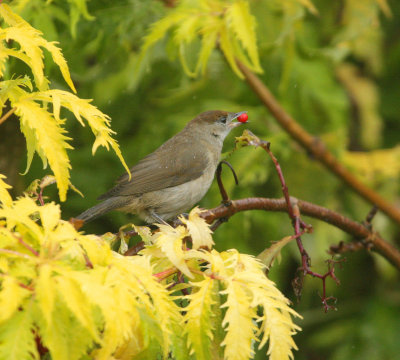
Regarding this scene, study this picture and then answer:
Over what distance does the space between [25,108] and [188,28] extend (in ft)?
5.33

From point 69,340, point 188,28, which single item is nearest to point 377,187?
point 188,28

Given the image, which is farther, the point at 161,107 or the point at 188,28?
the point at 161,107

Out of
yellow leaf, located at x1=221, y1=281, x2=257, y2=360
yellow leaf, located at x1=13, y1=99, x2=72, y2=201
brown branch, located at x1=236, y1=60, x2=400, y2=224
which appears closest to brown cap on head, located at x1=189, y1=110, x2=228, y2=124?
brown branch, located at x1=236, y1=60, x2=400, y2=224

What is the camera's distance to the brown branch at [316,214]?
2.71 meters

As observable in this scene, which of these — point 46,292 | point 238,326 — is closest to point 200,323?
point 238,326

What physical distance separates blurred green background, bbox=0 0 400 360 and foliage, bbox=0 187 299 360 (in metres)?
2.34

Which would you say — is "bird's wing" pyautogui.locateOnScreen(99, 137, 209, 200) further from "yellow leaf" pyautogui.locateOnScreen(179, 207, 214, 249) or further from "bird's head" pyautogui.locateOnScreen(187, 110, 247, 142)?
"yellow leaf" pyautogui.locateOnScreen(179, 207, 214, 249)

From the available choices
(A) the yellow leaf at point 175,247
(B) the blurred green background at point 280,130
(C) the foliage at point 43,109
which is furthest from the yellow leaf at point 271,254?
(B) the blurred green background at point 280,130

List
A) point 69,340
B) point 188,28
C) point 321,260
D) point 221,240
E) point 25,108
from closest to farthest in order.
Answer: point 69,340 < point 25,108 < point 188,28 < point 221,240 < point 321,260

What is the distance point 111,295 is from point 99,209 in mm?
2456

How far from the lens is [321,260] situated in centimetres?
557

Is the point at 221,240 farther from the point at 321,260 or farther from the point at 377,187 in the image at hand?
the point at 377,187

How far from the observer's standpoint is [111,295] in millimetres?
1503

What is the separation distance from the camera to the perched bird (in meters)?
4.34
